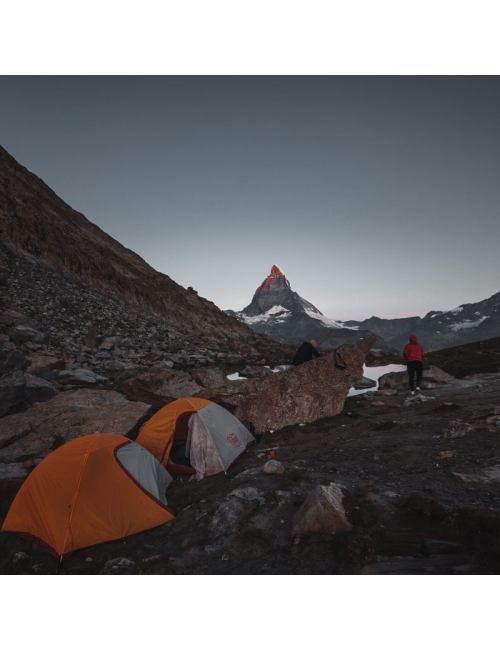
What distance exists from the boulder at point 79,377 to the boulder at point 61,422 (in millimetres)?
3793

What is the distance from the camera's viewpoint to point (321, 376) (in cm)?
1278

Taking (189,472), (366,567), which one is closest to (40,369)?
(189,472)

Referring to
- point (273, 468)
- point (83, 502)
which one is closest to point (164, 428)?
point (83, 502)

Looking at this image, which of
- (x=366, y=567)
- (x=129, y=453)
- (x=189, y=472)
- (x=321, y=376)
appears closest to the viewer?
(x=366, y=567)

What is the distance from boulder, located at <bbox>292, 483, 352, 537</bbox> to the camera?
4.41 m

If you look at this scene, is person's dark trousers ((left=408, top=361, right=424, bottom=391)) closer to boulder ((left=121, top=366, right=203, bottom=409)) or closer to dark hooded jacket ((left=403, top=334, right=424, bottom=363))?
dark hooded jacket ((left=403, top=334, right=424, bottom=363))

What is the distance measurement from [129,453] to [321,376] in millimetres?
8518

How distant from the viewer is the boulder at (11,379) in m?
9.31

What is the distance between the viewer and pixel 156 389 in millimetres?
12922

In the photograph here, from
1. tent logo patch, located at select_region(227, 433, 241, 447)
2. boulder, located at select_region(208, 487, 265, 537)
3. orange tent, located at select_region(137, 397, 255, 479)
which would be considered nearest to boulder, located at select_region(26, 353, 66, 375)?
orange tent, located at select_region(137, 397, 255, 479)

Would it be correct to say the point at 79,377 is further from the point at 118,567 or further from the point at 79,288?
the point at 79,288

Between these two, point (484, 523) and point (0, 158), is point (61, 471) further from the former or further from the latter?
point (0, 158)

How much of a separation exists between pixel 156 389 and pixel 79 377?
201 inches

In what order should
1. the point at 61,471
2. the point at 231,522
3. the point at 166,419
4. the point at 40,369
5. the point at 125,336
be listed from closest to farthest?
the point at 231,522
the point at 61,471
the point at 166,419
the point at 40,369
the point at 125,336
